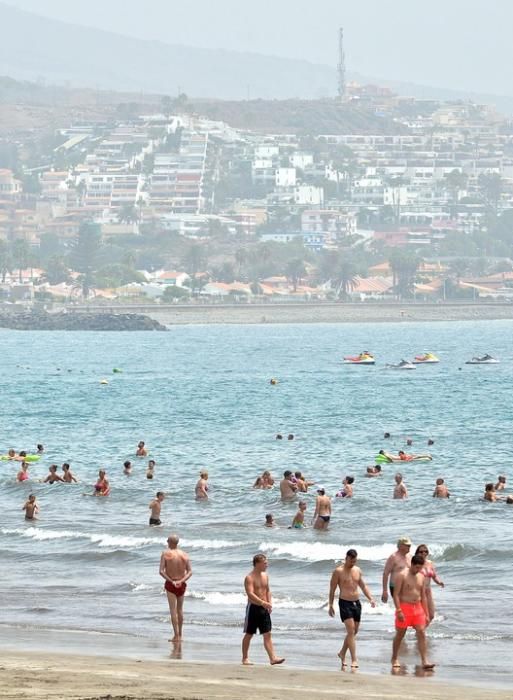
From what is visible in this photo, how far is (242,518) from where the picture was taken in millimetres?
44500

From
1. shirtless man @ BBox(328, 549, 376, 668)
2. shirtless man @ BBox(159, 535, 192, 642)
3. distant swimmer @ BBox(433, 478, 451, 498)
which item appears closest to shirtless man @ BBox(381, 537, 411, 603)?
shirtless man @ BBox(328, 549, 376, 668)

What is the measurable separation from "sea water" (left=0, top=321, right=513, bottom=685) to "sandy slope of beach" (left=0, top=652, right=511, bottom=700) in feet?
5.19

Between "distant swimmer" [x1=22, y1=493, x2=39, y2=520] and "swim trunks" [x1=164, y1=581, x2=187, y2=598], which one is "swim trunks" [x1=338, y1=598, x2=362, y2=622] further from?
"distant swimmer" [x1=22, y1=493, x2=39, y2=520]

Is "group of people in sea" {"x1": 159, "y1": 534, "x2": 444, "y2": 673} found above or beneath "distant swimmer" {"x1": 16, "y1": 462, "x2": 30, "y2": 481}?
above

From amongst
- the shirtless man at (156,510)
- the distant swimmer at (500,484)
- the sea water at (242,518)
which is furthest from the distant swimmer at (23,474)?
the distant swimmer at (500,484)

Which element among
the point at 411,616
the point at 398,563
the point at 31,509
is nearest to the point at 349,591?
the point at 398,563

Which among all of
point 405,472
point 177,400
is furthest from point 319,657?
point 177,400

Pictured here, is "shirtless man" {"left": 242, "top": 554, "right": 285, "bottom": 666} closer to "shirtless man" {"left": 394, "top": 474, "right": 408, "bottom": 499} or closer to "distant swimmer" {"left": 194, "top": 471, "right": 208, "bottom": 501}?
"shirtless man" {"left": 394, "top": 474, "right": 408, "bottom": 499}

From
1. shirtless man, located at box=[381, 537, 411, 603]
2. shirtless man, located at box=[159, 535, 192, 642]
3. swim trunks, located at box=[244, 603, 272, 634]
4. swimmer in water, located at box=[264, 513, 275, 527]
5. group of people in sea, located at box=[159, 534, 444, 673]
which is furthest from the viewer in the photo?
swimmer in water, located at box=[264, 513, 275, 527]

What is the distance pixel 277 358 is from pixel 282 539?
11303cm

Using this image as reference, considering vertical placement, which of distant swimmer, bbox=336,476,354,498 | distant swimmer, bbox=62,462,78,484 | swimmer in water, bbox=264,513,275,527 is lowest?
distant swimmer, bbox=62,462,78,484

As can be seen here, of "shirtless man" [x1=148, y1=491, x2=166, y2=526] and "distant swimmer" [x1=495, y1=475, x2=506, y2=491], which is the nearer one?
"shirtless man" [x1=148, y1=491, x2=166, y2=526]

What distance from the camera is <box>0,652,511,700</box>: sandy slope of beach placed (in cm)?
2091

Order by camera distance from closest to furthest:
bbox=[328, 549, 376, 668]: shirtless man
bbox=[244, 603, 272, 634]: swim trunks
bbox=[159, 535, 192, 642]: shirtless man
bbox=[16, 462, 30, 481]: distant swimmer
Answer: bbox=[244, 603, 272, 634]: swim trunks, bbox=[328, 549, 376, 668]: shirtless man, bbox=[159, 535, 192, 642]: shirtless man, bbox=[16, 462, 30, 481]: distant swimmer
